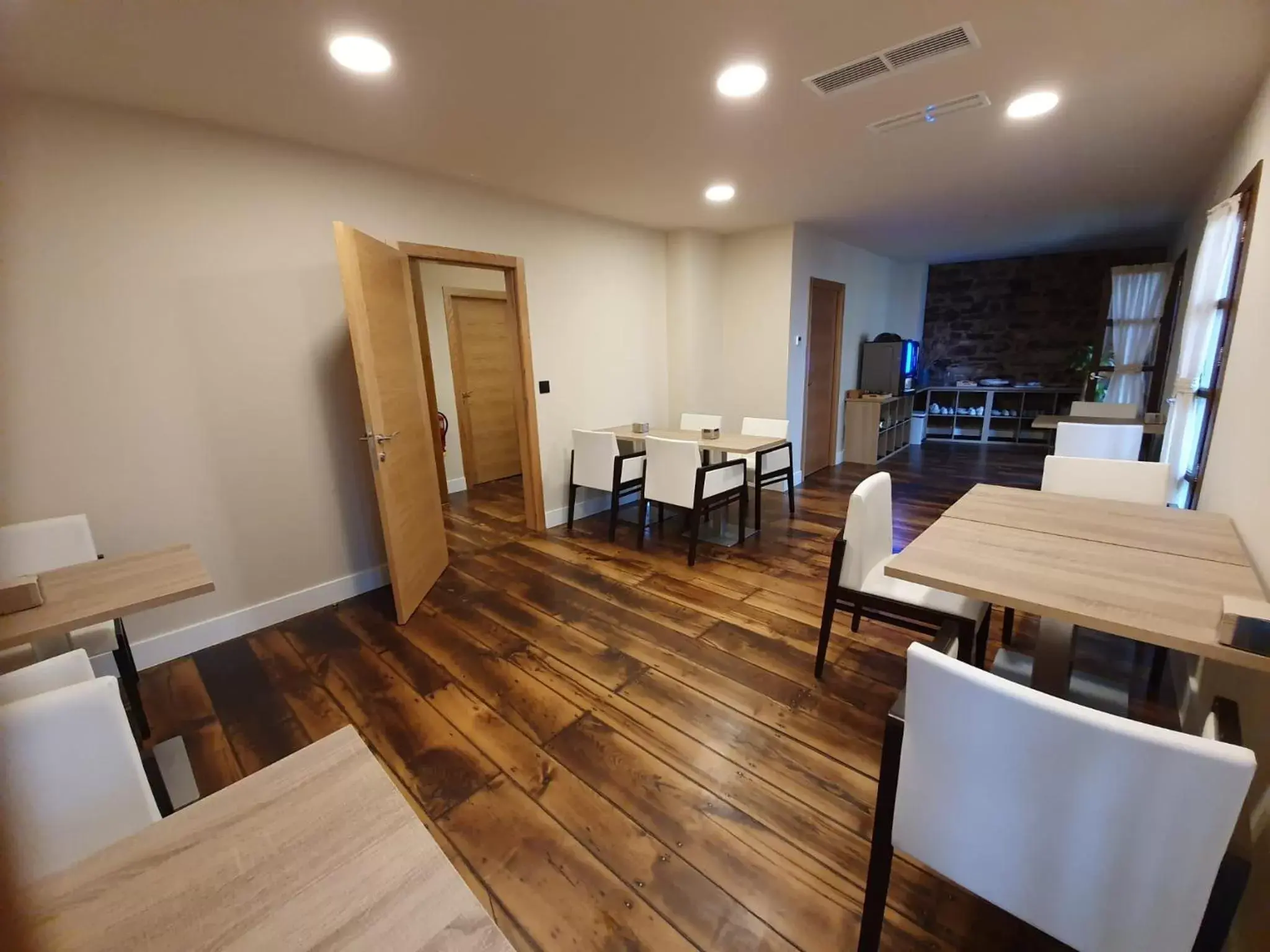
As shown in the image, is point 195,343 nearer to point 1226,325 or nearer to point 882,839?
point 882,839

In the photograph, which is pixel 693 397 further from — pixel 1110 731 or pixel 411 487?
pixel 1110 731

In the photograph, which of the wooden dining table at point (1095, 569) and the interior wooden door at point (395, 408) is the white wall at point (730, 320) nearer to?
the interior wooden door at point (395, 408)

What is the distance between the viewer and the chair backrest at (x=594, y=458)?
374 cm

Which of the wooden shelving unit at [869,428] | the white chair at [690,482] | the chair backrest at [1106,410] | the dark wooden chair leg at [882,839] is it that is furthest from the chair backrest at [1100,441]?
the wooden shelving unit at [869,428]

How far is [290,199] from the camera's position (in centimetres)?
252

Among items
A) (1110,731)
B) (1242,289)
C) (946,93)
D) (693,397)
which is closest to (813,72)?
(946,93)

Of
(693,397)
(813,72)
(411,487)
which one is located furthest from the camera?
(693,397)

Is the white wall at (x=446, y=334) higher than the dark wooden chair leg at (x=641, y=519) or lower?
higher

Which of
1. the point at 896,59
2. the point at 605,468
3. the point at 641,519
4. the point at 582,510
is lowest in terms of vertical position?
the point at 582,510

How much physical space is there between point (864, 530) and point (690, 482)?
142 cm

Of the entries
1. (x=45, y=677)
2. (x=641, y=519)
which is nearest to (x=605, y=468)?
(x=641, y=519)

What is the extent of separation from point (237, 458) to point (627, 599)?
209 centimetres

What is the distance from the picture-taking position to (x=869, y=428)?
19.3ft

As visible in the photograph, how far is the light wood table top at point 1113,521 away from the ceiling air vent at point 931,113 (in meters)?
1.70
